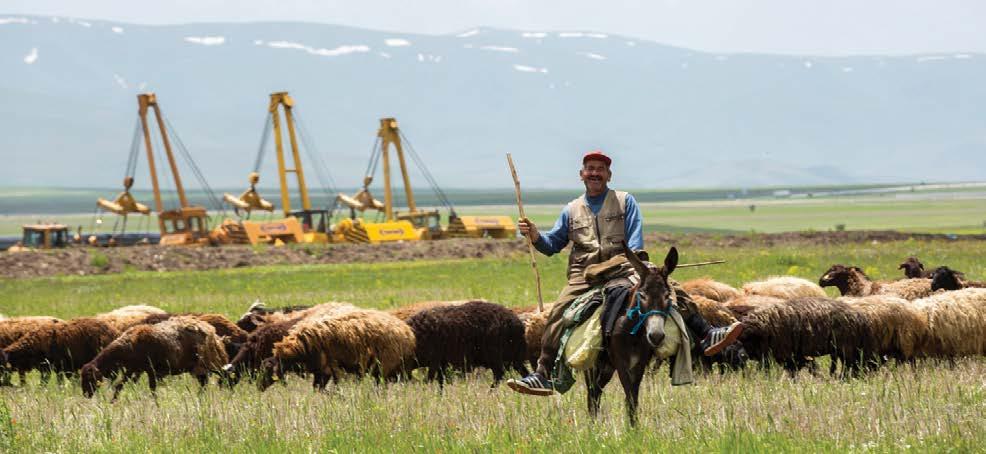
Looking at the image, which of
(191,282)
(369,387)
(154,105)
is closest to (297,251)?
(191,282)

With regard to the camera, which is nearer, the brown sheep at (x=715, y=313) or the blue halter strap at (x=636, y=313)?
the blue halter strap at (x=636, y=313)

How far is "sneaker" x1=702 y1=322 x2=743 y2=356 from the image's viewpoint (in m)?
10.9

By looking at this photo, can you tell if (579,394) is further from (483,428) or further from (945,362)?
(945,362)

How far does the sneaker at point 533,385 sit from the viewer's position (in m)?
11.6

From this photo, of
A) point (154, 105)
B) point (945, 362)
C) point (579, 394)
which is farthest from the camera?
point (154, 105)

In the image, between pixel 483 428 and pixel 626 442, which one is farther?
pixel 483 428

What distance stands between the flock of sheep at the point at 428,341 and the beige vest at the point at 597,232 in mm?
4434

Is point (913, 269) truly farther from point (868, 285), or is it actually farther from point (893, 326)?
point (893, 326)

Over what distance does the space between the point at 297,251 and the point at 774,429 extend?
45.9 metres

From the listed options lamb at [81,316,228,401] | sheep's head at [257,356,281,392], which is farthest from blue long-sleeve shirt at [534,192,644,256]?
lamb at [81,316,228,401]

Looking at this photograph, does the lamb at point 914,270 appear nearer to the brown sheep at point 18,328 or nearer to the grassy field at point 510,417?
the grassy field at point 510,417

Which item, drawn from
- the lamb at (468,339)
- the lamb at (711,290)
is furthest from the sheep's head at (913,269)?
the lamb at (468,339)

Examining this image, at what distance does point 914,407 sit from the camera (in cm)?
1185

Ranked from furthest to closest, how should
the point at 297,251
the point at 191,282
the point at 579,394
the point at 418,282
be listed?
1. the point at 297,251
2. the point at 191,282
3. the point at 418,282
4. the point at 579,394
